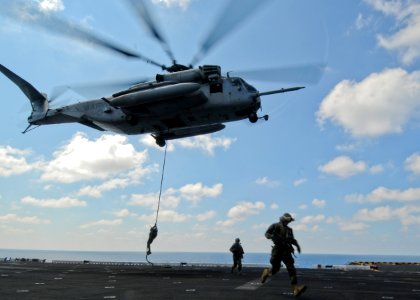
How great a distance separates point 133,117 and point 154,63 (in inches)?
158

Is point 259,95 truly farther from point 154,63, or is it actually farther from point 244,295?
point 244,295

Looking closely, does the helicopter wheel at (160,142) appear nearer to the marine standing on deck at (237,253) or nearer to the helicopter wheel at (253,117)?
the helicopter wheel at (253,117)

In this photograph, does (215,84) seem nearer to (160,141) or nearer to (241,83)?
(241,83)

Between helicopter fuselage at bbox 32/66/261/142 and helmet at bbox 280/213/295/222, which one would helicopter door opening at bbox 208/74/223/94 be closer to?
helicopter fuselage at bbox 32/66/261/142

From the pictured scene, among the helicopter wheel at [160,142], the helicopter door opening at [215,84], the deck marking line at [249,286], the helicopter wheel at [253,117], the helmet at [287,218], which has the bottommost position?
the deck marking line at [249,286]


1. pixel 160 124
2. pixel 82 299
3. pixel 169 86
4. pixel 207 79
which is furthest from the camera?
pixel 160 124

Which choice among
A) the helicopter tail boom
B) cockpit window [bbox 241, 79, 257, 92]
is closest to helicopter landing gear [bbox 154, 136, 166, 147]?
cockpit window [bbox 241, 79, 257, 92]

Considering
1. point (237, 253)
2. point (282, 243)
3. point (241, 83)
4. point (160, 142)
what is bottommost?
point (282, 243)

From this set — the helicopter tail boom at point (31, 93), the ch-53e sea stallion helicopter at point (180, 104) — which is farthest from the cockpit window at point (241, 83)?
the helicopter tail boom at point (31, 93)

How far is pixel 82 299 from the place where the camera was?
31.7 ft

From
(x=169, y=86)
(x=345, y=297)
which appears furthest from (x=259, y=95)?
(x=345, y=297)

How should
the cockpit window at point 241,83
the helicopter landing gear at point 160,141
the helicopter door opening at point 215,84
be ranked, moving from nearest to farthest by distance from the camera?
the helicopter door opening at point 215,84
the cockpit window at point 241,83
the helicopter landing gear at point 160,141

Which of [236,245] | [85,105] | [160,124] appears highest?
[85,105]

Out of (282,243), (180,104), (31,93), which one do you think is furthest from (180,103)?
(282,243)
